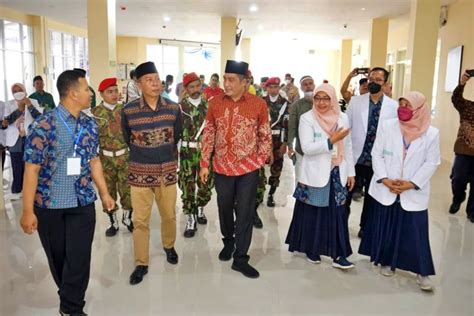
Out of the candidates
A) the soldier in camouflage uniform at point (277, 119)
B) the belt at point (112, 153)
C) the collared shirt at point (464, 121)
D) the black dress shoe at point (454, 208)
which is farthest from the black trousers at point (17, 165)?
the black dress shoe at point (454, 208)

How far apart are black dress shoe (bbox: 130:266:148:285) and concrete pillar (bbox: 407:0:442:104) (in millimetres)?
5866

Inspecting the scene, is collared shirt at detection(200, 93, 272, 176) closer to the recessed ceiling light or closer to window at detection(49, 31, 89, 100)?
the recessed ceiling light

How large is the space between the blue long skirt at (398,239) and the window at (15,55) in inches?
421

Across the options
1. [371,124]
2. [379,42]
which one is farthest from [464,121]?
[379,42]

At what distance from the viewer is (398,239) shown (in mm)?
2994

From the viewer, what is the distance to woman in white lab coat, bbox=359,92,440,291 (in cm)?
285

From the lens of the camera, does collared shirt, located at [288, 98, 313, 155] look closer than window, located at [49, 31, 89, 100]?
Yes

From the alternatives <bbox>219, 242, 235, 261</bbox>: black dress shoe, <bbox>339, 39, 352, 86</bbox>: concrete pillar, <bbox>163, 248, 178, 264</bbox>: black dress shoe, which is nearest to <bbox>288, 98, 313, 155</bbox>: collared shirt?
<bbox>219, 242, 235, 261</bbox>: black dress shoe

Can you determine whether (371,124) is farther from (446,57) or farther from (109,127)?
(446,57)

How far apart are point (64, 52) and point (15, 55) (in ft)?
11.1

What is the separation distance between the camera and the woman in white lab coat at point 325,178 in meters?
3.05

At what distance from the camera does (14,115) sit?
4910 millimetres

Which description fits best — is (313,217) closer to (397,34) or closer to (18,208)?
(18,208)

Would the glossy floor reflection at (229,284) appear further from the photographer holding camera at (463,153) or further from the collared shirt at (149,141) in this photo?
the photographer holding camera at (463,153)
